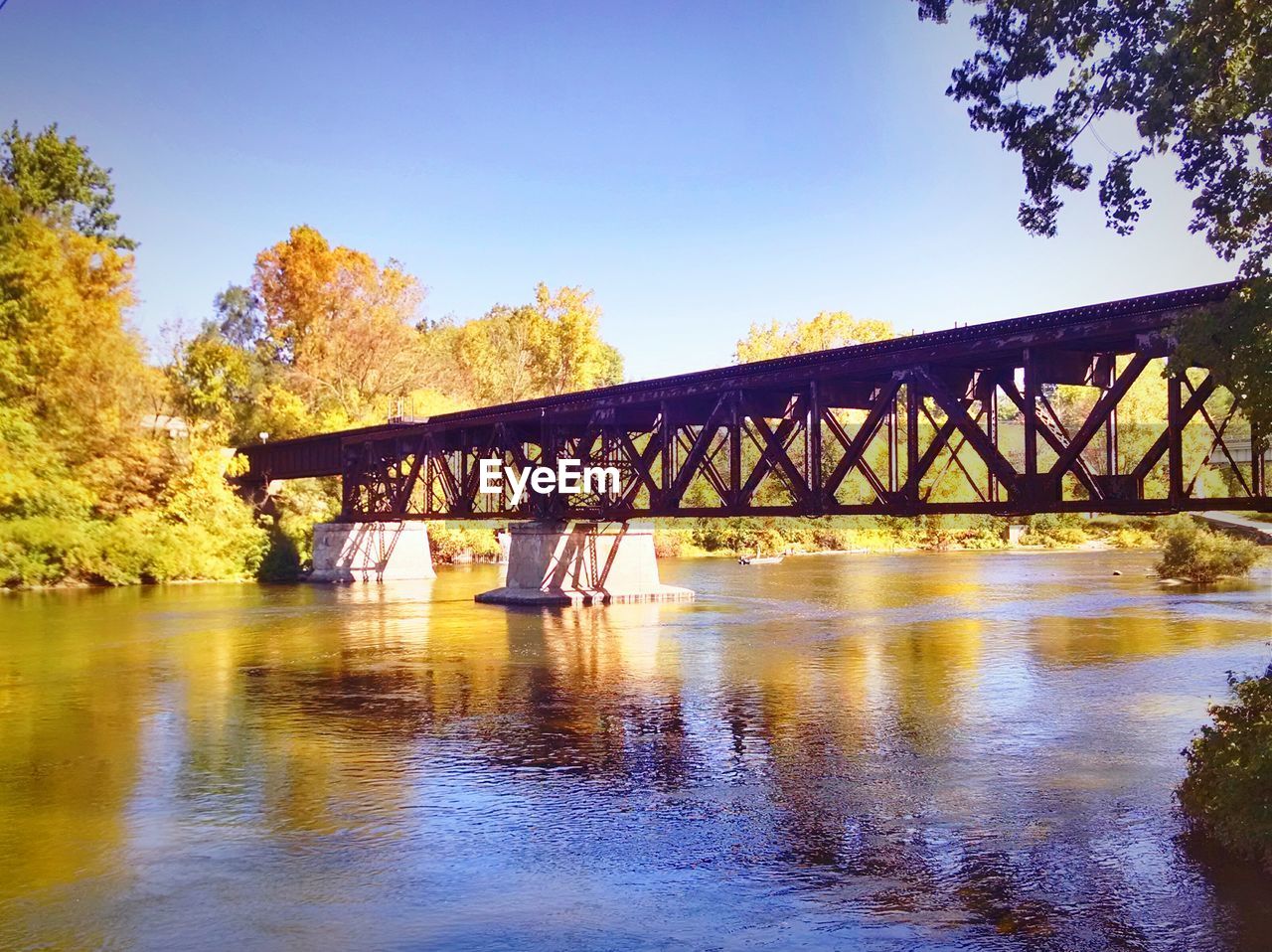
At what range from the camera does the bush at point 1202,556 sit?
6197 centimetres

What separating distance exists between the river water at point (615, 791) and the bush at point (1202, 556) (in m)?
22.8

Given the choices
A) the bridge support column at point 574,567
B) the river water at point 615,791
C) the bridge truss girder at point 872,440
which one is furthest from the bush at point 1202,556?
the bridge support column at point 574,567

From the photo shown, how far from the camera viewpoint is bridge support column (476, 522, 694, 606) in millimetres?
52188

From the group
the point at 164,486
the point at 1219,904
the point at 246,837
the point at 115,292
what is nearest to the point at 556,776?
the point at 246,837

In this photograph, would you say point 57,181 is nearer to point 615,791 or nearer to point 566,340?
→ point 566,340

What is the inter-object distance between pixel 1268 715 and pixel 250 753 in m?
16.4

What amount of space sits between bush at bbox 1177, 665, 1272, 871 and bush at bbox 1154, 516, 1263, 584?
164 ft

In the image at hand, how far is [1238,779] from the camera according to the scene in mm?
14211

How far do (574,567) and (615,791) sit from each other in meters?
34.1

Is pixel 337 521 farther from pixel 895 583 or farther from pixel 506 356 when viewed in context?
pixel 506 356

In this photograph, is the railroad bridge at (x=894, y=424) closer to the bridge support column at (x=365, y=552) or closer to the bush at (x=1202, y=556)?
the bridge support column at (x=365, y=552)

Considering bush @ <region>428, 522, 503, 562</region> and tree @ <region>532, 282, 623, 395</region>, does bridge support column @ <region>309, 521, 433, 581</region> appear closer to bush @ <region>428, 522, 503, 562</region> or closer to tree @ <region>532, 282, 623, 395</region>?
bush @ <region>428, 522, 503, 562</region>

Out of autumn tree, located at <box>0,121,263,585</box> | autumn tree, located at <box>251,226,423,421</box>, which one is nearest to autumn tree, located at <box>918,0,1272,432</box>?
autumn tree, located at <box>0,121,263,585</box>

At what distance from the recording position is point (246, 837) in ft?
53.1
